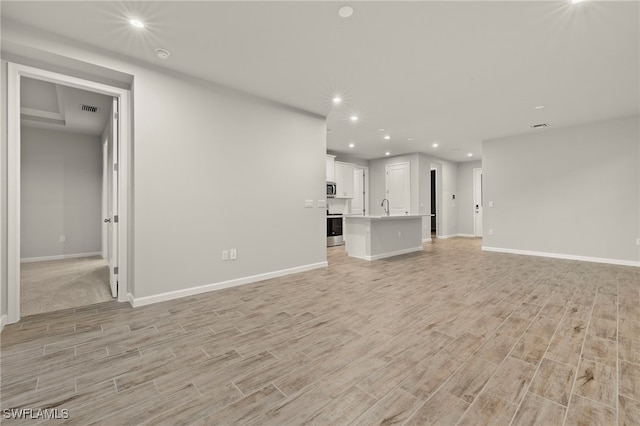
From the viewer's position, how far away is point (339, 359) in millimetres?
1896

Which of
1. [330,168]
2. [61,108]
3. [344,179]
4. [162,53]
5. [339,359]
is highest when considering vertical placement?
[61,108]

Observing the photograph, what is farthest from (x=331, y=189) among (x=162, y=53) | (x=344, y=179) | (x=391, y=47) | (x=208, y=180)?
(x=162, y=53)

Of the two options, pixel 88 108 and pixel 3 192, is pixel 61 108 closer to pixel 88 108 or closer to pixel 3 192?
pixel 88 108

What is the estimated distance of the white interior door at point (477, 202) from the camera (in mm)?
9453

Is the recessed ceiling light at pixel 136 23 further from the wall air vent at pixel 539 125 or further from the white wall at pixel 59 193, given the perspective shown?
the wall air vent at pixel 539 125

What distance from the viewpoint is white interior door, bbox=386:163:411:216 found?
8398 mm

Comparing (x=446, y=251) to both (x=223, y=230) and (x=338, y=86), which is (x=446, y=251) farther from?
(x=223, y=230)

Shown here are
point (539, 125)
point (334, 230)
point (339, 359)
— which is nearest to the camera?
point (339, 359)

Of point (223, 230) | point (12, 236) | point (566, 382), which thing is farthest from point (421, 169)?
point (12, 236)

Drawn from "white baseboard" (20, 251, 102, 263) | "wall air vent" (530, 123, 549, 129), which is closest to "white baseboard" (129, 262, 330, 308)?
"white baseboard" (20, 251, 102, 263)

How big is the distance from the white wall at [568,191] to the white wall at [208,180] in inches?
188

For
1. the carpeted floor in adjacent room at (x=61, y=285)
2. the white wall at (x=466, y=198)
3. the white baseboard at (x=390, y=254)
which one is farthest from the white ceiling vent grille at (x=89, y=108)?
the white wall at (x=466, y=198)

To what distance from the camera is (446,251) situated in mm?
6562

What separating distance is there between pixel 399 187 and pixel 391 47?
6140 millimetres
